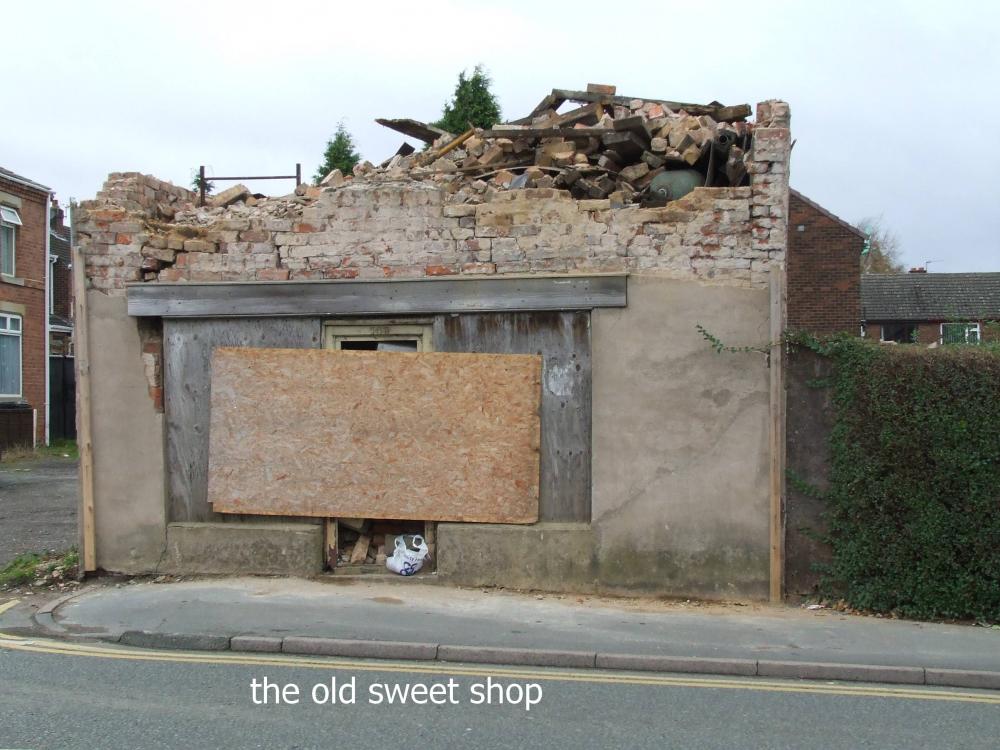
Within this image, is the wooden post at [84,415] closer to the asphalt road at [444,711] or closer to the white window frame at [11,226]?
the asphalt road at [444,711]

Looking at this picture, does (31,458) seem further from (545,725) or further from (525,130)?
(545,725)

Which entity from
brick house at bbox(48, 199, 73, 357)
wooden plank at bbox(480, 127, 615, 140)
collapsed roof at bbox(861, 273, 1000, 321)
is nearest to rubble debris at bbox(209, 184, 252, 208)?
wooden plank at bbox(480, 127, 615, 140)

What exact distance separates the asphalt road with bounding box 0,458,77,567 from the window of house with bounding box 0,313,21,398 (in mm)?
3745

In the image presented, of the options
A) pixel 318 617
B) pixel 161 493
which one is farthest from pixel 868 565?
pixel 161 493

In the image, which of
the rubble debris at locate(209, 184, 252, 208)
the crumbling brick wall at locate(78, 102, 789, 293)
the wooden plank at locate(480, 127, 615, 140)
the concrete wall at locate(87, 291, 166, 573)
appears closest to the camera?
the crumbling brick wall at locate(78, 102, 789, 293)

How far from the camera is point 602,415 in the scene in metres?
8.20

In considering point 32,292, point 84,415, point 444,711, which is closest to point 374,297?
point 84,415

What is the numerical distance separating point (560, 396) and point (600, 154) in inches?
111

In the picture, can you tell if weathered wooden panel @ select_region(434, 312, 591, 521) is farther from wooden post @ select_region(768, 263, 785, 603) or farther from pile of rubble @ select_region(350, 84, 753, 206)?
wooden post @ select_region(768, 263, 785, 603)

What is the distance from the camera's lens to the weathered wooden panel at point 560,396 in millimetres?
8242

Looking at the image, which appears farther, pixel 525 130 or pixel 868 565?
pixel 525 130

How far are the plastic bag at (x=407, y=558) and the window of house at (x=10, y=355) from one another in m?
19.1

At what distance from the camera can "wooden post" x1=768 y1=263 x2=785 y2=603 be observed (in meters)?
7.88

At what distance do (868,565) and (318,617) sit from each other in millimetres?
4741
